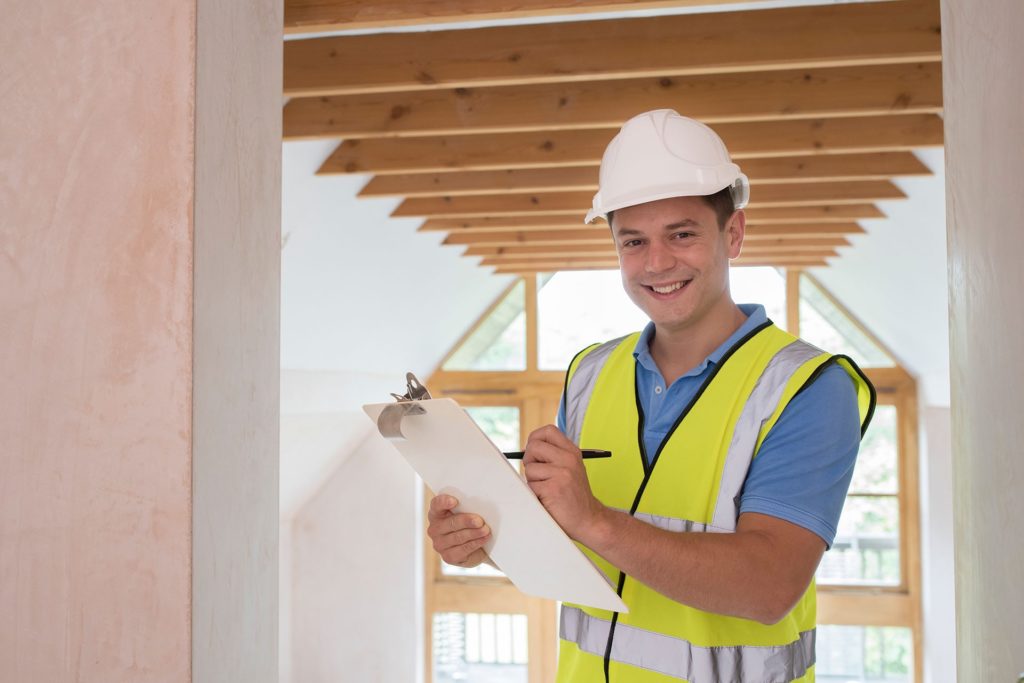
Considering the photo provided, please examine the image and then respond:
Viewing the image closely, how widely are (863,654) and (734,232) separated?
23.6ft

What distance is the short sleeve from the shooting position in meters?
1.37

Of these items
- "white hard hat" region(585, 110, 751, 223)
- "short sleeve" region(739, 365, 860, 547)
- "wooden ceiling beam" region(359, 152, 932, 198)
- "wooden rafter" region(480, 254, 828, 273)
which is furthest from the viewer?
"wooden rafter" region(480, 254, 828, 273)

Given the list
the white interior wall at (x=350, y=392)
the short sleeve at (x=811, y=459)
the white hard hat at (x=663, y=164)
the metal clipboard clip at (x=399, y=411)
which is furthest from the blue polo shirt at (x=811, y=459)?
the white interior wall at (x=350, y=392)

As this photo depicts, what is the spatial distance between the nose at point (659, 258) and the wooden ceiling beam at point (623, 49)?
1.57 m

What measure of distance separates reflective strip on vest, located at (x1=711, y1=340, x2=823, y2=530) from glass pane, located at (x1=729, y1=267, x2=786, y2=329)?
6.48m

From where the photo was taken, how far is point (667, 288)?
1.58m

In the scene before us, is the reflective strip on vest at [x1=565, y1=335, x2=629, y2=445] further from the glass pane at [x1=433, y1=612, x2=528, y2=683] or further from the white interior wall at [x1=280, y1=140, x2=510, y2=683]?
the glass pane at [x1=433, y1=612, x2=528, y2=683]

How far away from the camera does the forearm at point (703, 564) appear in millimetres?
1266

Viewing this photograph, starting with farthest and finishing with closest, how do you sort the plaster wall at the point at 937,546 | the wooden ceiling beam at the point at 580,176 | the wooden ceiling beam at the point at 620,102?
the plaster wall at the point at 937,546
the wooden ceiling beam at the point at 580,176
the wooden ceiling beam at the point at 620,102

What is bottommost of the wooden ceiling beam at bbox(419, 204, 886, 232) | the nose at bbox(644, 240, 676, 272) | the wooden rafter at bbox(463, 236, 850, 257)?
the nose at bbox(644, 240, 676, 272)

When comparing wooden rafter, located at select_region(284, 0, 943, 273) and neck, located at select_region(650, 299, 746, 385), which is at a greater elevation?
wooden rafter, located at select_region(284, 0, 943, 273)

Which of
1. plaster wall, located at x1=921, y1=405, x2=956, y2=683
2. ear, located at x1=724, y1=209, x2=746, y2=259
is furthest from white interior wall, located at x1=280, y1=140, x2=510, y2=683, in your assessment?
plaster wall, located at x1=921, y1=405, x2=956, y2=683

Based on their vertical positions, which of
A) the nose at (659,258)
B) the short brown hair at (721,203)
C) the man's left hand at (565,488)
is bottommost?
the man's left hand at (565,488)

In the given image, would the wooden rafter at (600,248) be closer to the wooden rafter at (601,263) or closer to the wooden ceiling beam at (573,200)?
the wooden rafter at (601,263)
